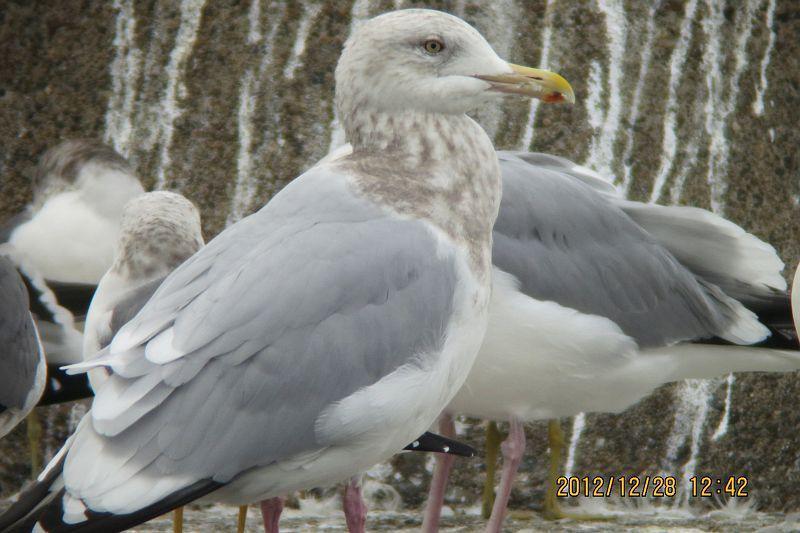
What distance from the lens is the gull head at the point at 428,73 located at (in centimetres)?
228

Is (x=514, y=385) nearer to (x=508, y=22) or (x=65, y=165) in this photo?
(x=508, y=22)

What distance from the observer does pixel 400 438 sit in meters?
2.11

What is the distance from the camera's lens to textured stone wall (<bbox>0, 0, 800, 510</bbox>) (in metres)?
3.93

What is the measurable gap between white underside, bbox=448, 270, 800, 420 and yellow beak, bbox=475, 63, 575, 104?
2.20ft

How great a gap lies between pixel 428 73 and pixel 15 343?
1.55 m

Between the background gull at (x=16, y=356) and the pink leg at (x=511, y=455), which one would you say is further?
the background gull at (x=16, y=356)

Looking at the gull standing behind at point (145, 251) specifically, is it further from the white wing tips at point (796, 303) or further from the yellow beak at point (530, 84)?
the white wing tips at point (796, 303)

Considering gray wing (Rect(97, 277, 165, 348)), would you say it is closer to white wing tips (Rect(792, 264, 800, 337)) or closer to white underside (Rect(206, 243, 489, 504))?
white underside (Rect(206, 243, 489, 504))

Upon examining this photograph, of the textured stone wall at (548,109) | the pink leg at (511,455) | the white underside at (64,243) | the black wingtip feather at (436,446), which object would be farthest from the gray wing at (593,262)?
the white underside at (64,243)

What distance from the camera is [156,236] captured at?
2.97 m

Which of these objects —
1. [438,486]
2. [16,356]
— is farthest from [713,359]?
[16,356]

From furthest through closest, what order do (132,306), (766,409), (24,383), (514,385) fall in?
(766,409), (24,383), (514,385), (132,306)

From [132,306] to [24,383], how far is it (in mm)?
682

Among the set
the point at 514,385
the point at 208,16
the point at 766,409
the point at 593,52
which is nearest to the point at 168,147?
the point at 208,16
